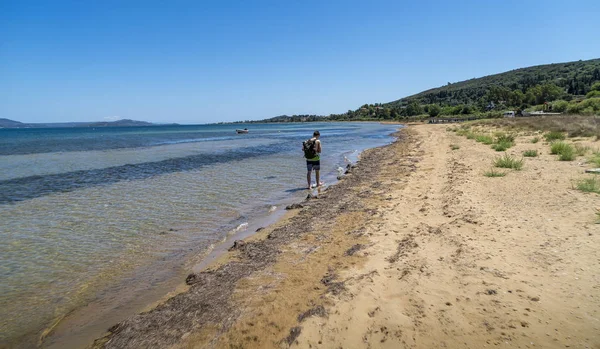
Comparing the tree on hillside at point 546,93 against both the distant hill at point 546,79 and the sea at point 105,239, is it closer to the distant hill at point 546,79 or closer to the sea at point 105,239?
the distant hill at point 546,79

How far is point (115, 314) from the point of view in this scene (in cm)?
440

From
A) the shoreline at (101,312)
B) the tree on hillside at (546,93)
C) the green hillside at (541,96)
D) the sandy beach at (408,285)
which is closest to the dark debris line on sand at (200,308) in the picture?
the sandy beach at (408,285)

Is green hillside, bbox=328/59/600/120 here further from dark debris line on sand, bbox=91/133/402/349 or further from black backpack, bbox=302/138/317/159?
dark debris line on sand, bbox=91/133/402/349

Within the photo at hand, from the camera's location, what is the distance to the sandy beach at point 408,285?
127 inches

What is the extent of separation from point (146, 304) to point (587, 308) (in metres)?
5.49

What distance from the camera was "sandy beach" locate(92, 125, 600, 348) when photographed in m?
3.22

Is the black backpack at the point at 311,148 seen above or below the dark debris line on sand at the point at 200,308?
above

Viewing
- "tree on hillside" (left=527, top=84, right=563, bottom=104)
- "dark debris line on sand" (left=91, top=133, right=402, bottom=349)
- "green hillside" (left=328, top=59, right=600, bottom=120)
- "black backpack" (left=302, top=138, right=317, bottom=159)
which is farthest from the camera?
"tree on hillside" (left=527, top=84, right=563, bottom=104)

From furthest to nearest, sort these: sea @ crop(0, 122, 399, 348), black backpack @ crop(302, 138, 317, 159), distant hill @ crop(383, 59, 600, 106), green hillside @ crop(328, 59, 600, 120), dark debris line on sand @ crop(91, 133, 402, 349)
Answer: distant hill @ crop(383, 59, 600, 106) < green hillside @ crop(328, 59, 600, 120) < black backpack @ crop(302, 138, 317, 159) < sea @ crop(0, 122, 399, 348) < dark debris line on sand @ crop(91, 133, 402, 349)

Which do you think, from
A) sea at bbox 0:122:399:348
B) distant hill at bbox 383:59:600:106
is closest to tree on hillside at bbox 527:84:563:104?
distant hill at bbox 383:59:600:106

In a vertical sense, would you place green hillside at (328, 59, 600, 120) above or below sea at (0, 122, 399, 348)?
above

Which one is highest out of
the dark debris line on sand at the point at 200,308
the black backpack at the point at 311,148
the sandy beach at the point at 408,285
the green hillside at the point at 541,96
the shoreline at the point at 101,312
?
the green hillside at the point at 541,96

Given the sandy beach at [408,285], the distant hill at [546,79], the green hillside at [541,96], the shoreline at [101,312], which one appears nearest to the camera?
the sandy beach at [408,285]

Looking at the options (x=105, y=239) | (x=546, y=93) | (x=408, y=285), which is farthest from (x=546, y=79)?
(x=105, y=239)
